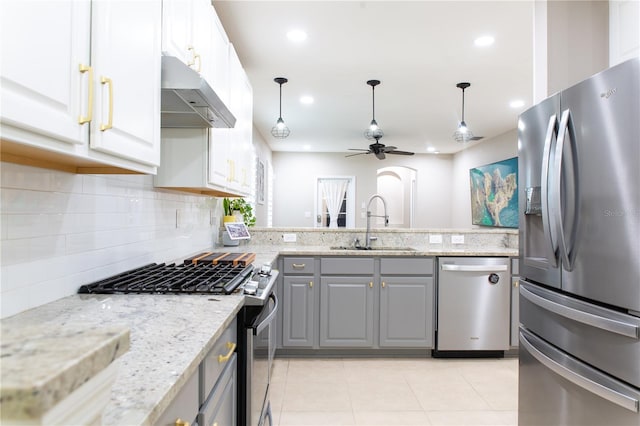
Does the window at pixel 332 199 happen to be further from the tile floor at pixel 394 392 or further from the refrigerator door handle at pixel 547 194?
the refrigerator door handle at pixel 547 194

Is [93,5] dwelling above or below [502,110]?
below

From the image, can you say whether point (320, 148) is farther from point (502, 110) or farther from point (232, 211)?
point (232, 211)

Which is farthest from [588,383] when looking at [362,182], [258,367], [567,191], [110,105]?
[362,182]

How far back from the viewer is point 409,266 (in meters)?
3.02

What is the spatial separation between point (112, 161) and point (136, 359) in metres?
0.56

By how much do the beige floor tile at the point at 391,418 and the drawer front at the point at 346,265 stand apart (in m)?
1.09

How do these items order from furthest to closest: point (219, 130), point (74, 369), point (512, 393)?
point (512, 393), point (219, 130), point (74, 369)

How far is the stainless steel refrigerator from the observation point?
3.71 feet

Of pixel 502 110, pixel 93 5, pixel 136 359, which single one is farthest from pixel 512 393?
pixel 502 110

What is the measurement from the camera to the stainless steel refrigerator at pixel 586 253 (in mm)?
1130

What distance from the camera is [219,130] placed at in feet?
7.12

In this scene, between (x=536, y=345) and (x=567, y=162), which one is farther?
(x=536, y=345)

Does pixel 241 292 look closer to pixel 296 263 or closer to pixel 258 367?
pixel 258 367

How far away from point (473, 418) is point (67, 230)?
2.34 m
